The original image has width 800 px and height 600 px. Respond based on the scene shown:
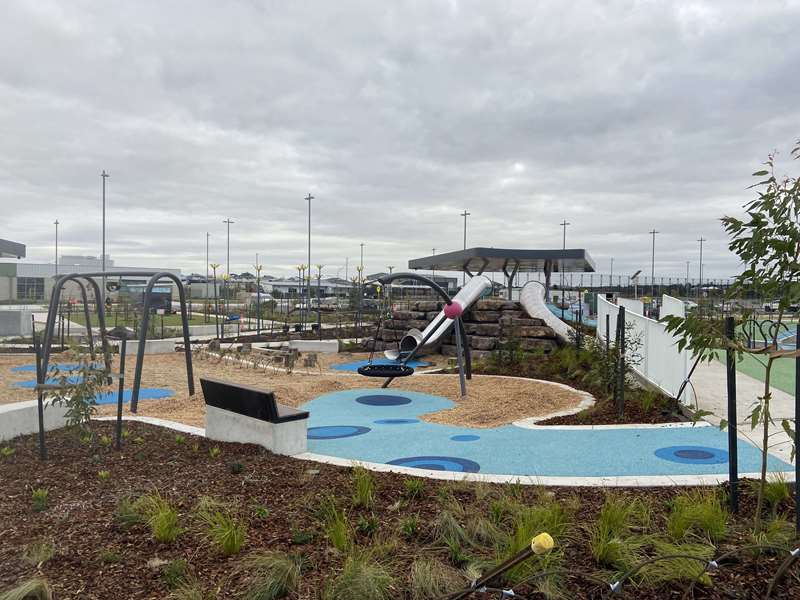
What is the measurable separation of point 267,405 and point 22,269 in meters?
93.8

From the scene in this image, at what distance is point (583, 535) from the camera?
14.9ft

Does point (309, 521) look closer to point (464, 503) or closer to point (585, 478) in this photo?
point (464, 503)

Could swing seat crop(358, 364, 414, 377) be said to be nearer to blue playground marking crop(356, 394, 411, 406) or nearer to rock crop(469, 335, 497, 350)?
blue playground marking crop(356, 394, 411, 406)

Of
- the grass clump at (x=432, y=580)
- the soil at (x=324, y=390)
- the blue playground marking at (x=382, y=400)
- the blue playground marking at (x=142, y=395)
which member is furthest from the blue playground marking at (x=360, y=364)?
the grass clump at (x=432, y=580)

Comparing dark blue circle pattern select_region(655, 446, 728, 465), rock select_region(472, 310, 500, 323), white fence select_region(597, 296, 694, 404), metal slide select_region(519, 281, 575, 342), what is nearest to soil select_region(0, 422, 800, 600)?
dark blue circle pattern select_region(655, 446, 728, 465)

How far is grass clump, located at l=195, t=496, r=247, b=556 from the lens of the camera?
4.28 m

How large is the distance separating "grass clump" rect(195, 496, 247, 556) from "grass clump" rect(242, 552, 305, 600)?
279 mm

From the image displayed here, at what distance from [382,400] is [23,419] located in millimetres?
6587

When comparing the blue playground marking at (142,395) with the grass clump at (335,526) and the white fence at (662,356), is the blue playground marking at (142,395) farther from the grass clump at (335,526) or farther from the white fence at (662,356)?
the white fence at (662,356)

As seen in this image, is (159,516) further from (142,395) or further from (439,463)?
(142,395)

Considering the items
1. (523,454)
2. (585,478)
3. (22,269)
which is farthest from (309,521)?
(22,269)

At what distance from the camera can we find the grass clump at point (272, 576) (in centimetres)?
370

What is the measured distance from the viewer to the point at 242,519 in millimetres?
4891

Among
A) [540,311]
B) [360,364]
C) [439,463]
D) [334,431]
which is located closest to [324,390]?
[334,431]
